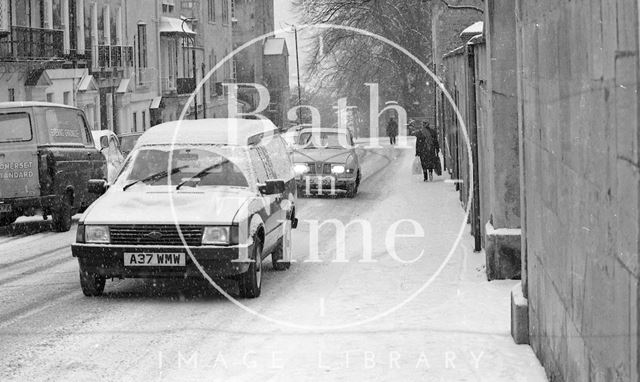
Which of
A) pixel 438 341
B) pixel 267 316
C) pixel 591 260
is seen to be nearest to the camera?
pixel 591 260

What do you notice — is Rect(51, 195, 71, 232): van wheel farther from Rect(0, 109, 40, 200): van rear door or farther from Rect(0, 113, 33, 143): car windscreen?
Rect(0, 113, 33, 143): car windscreen

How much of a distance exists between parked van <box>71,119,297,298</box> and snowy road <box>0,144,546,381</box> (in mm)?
376

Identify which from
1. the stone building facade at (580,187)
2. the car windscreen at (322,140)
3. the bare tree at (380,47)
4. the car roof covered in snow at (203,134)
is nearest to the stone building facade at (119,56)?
the bare tree at (380,47)

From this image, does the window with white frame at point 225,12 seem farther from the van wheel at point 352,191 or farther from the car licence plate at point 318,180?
the car licence plate at point 318,180

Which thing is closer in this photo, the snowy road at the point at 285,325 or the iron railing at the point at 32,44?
the snowy road at the point at 285,325

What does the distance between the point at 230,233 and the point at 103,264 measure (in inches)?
49.4

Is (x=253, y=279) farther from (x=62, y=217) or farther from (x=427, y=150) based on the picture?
(x=427, y=150)

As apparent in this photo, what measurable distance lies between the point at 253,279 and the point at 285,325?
1416 millimetres

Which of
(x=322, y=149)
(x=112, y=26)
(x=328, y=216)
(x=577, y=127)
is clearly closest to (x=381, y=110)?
(x=112, y=26)

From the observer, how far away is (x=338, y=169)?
2472 centimetres

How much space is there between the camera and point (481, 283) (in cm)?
1152

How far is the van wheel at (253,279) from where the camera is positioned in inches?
423

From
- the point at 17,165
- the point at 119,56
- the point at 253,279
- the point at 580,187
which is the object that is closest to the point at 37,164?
the point at 17,165

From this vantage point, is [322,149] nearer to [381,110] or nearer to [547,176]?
[547,176]
